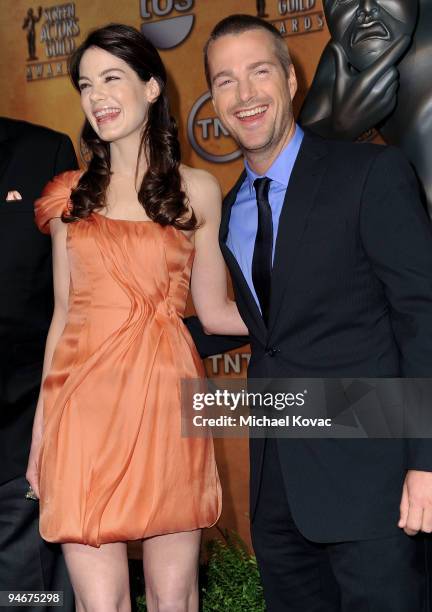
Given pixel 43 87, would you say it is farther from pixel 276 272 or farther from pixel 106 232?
pixel 276 272

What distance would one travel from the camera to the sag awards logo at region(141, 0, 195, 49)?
3967 mm

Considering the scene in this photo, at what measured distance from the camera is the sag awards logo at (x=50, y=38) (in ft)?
14.0

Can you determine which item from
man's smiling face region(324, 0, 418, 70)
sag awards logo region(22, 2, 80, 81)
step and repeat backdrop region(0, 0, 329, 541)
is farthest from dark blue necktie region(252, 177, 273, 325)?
sag awards logo region(22, 2, 80, 81)

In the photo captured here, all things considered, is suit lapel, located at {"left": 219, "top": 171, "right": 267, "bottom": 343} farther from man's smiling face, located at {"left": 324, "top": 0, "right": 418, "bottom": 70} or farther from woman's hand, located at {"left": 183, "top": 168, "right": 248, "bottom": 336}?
man's smiling face, located at {"left": 324, "top": 0, "right": 418, "bottom": 70}

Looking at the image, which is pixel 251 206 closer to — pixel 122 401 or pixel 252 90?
pixel 252 90

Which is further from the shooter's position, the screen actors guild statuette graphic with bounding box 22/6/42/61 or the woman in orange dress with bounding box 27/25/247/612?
the screen actors guild statuette graphic with bounding box 22/6/42/61

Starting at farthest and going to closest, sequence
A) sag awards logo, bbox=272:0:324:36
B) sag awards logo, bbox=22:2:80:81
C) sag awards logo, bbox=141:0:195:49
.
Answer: sag awards logo, bbox=22:2:80:81
sag awards logo, bbox=141:0:195:49
sag awards logo, bbox=272:0:324:36

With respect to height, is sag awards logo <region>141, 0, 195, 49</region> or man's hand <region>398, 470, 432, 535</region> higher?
sag awards logo <region>141, 0, 195, 49</region>

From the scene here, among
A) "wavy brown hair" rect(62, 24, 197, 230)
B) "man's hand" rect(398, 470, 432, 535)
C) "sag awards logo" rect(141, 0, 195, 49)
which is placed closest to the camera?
"man's hand" rect(398, 470, 432, 535)

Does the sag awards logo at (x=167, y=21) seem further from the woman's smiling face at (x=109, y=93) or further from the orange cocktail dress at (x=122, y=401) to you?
the orange cocktail dress at (x=122, y=401)

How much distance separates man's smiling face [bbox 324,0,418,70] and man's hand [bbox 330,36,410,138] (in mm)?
23

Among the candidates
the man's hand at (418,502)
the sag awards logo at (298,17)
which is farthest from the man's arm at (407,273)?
the sag awards logo at (298,17)

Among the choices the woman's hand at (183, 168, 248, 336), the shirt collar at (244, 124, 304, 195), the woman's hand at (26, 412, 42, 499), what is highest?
the shirt collar at (244, 124, 304, 195)

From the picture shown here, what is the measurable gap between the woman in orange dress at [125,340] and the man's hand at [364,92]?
474 millimetres
